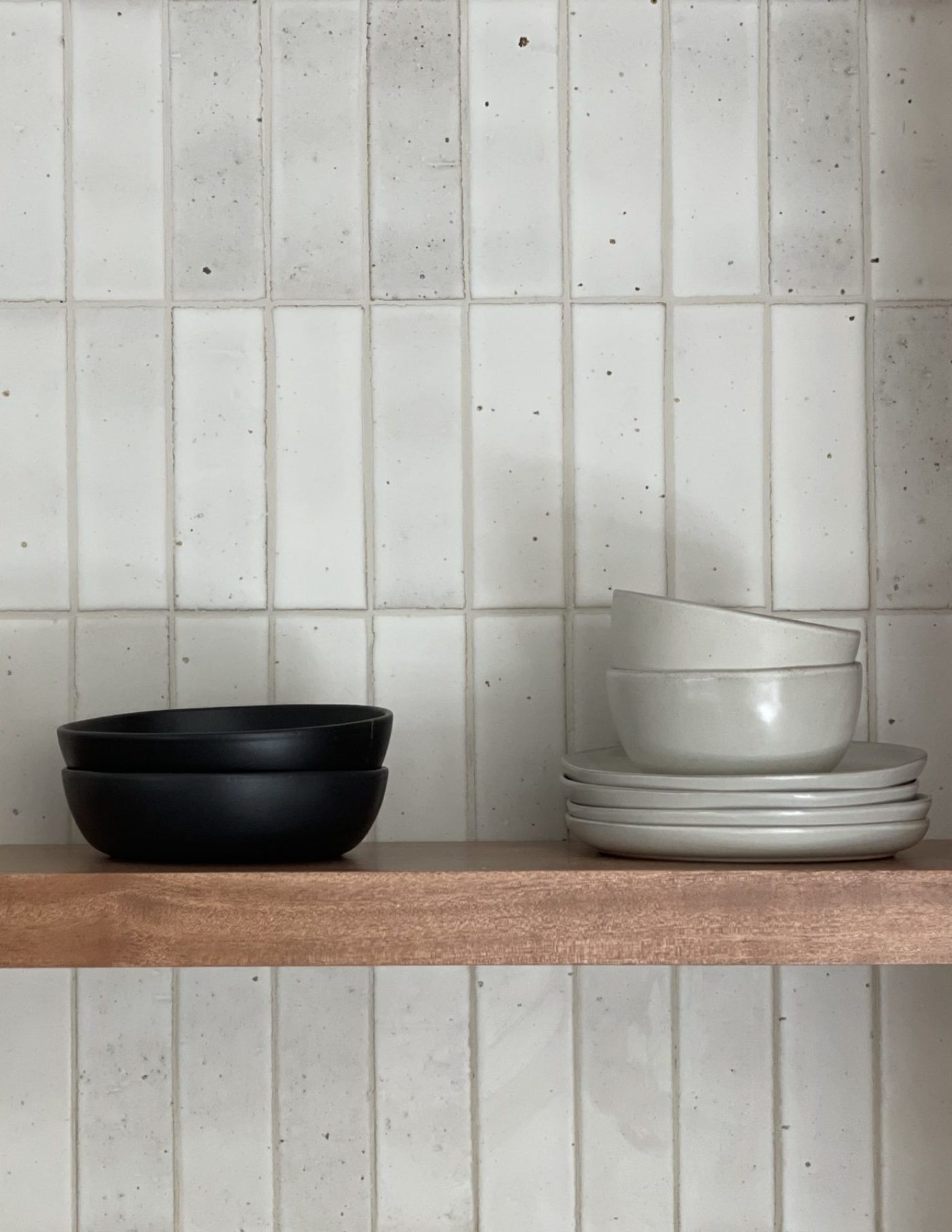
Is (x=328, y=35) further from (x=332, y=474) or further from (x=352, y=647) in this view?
(x=352, y=647)

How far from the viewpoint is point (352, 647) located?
1.06m

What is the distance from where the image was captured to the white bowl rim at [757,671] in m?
0.81

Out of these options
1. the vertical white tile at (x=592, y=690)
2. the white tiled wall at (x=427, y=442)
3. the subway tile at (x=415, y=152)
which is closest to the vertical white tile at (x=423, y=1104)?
the white tiled wall at (x=427, y=442)

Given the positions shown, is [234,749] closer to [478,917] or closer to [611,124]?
[478,917]

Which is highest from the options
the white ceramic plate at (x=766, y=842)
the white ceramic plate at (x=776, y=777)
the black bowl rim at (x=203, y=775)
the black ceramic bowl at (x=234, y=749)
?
the black ceramic bowl at (x=234, y=749)

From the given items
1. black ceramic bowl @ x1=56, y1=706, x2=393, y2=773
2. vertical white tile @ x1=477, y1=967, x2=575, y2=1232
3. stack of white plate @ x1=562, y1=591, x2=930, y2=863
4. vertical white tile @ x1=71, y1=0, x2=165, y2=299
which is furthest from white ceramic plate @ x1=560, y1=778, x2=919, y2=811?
vertical white tile @ x1=71, y1=0, x2=165, y2=299

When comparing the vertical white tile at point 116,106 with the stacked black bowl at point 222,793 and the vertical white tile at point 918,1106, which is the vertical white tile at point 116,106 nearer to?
the stacked black bowl at point 222,793

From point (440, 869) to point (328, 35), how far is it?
74 cm

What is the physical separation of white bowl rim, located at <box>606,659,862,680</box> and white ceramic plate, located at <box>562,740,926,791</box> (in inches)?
2.7

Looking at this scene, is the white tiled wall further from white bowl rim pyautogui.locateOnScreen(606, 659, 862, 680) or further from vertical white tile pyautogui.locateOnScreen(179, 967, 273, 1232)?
white bowl rim pyautogui.locateOnScreen(606, 659, 862, 680)

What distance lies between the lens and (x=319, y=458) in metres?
1.06

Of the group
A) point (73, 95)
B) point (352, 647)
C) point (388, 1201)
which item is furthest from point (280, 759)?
point (73, 95)

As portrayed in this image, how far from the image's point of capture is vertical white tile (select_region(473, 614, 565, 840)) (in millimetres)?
1049

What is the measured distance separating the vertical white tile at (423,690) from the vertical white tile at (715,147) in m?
0.37
